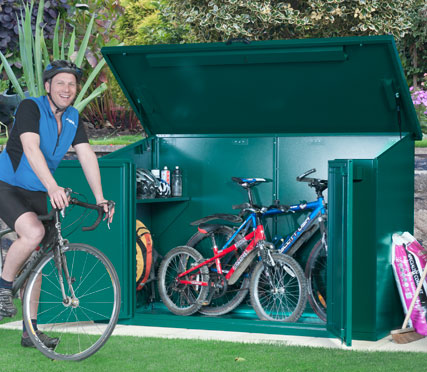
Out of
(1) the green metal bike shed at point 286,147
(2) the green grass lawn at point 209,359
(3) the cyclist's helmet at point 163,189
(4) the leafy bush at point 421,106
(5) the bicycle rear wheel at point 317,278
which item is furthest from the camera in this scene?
(4) the leafy bush at point 421,106

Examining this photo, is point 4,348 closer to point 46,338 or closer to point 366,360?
point 46,338

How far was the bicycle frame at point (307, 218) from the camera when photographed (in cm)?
679

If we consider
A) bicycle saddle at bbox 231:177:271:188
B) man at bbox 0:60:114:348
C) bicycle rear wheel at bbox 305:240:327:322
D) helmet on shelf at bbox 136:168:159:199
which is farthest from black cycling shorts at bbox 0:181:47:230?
bicycle rear wheel at bbox 305:240:327:322

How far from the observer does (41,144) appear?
5445 millimetres

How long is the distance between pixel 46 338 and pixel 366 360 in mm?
1955

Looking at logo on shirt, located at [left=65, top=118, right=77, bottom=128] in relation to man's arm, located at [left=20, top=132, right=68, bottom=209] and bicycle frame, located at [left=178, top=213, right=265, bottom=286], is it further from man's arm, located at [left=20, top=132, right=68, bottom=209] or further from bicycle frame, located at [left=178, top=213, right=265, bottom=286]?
bicycle frame, located at [left=178, top=213, right=265, bottom=286]

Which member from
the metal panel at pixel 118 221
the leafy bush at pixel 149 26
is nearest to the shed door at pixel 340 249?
the metal panel at pixel 118 221

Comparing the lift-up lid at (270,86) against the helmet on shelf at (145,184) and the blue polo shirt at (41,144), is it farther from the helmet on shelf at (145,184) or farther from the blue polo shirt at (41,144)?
the blue polo shirt at (41,144)

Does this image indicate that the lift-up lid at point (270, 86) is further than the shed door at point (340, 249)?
Yes

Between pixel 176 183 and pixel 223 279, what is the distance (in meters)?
0.94

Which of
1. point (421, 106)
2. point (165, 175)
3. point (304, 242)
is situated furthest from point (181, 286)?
point (421, 106)

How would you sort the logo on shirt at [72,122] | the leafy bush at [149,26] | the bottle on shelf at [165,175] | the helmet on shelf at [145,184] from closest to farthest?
the logo on shirt at [72,122], the helmet on shelf at [145,184], the bottle on shelf at [165,175], the leafy bush at [149,26]

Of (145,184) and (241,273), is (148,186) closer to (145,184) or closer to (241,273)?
(145,184)

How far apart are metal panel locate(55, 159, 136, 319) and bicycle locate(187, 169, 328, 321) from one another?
0.84m
